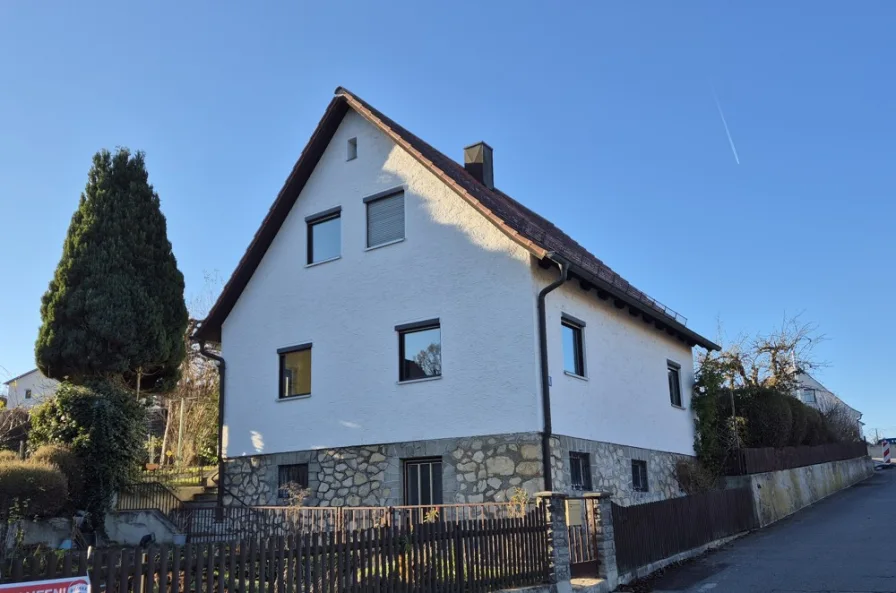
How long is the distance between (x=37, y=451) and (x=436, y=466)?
808 cm

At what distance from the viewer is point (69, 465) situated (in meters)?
16.1

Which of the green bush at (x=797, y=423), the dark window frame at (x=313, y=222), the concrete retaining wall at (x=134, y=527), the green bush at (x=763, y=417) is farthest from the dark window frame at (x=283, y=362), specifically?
the green bush at (x=797, y=423)

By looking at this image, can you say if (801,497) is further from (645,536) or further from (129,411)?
(129,411)

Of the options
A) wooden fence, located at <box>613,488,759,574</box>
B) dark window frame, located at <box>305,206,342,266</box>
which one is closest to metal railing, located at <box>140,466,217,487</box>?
dark window frame, located at <box>305,206,342,266</box>

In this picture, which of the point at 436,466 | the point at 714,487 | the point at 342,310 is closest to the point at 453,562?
the point at 436,466

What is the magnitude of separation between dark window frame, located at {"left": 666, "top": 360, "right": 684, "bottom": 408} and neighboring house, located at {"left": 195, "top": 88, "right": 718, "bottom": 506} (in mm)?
264

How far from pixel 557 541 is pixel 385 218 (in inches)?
324

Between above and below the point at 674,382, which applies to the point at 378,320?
above

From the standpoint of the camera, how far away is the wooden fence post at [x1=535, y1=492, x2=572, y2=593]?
10766 mm

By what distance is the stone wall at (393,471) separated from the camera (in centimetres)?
1370

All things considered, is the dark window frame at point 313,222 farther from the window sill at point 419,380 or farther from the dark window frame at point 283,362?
the window sill at point 419,380

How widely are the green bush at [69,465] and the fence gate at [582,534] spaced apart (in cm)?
1016

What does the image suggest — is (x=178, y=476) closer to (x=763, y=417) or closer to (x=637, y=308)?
(x=637, y=308)

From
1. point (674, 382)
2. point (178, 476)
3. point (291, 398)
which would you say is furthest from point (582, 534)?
point (178, 476)
